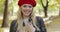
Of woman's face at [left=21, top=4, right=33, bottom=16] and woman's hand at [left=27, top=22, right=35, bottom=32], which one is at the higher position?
woman's face at [left=21, top=4, right=33, bottom=16]

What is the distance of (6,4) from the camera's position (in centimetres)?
832

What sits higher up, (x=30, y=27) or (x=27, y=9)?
(x=27, y=9)

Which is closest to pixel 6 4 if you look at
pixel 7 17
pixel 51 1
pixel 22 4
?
pixel 7 17

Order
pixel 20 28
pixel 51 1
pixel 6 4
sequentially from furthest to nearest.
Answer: pixel 51 1 < pixel 6 4 < pixel 20 28

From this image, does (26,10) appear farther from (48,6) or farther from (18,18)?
(48,6)

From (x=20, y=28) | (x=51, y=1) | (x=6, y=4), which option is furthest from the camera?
(x=51, y=1)

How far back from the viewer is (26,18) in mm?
1634

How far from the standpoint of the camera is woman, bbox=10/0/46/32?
1627 mm

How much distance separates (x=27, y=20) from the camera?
1.64 m

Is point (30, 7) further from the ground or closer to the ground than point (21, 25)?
further from the ground

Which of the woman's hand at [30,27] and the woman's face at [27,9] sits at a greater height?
the woman's face at [27,9]

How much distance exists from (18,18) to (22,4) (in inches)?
5.2

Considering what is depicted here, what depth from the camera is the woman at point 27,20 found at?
5.34 feet

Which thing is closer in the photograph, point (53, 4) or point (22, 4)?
point (22, 4)
